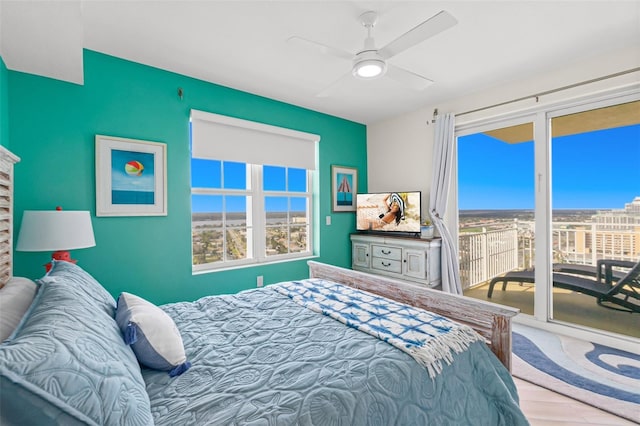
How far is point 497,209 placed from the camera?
134 inches

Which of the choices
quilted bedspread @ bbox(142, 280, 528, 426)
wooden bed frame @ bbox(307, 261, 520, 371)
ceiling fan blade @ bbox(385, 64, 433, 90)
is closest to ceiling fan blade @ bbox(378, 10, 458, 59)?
ceiling fan blade @ bbox(385, 64, 433, 90)

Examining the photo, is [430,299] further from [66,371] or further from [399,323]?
[66,371]

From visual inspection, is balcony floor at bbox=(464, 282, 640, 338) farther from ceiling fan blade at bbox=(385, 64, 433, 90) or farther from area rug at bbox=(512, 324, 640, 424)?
ceiling fan blade at bbox=(385, 64, 433, 90)

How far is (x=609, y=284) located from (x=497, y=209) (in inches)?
45.1

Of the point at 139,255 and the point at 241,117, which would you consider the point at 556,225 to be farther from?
the point at 139,255

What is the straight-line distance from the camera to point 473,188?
141 inches

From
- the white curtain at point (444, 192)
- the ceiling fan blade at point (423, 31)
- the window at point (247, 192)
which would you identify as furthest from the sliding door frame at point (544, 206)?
the window at point (247, 192)

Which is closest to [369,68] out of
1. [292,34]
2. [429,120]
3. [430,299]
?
[292,34]

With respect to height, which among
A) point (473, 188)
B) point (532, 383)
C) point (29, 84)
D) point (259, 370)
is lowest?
A: point (532, 383)

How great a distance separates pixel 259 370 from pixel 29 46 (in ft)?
7.93

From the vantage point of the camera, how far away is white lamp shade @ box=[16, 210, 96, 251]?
1893mm

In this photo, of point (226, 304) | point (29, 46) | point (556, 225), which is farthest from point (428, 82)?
point (29, 46)

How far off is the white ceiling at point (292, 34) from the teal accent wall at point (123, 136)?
0.50 ft

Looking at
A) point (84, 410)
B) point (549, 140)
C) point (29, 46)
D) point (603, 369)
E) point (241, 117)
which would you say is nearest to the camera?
point (84, 410)
